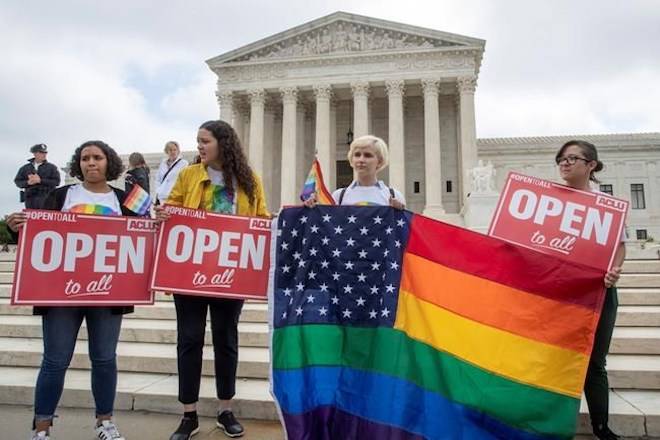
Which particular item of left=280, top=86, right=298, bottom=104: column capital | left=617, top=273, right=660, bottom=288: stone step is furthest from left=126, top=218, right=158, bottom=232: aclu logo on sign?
left=280, top=86, right=298, bottom=104: column capital

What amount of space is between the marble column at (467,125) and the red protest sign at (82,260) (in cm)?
3034

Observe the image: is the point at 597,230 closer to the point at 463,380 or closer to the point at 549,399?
the point at 549,399

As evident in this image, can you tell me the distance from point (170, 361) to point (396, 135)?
29679mm

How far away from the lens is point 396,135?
1312 inches

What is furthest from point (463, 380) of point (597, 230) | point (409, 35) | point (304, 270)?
point (409, 35)

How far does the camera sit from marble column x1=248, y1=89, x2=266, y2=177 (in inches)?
1373

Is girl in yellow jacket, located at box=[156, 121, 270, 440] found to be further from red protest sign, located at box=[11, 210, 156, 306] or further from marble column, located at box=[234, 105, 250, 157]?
marble column, located at box=[234, 105, 250, 157]

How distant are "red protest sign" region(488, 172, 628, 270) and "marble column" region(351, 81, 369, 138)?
29047mm

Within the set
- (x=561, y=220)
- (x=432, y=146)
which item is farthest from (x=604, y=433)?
(x=432, y=146)

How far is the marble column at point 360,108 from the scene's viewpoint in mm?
33344

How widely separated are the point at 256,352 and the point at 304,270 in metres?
2.25

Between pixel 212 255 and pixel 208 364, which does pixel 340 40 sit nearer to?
pixel 208 364

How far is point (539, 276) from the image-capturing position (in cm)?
375

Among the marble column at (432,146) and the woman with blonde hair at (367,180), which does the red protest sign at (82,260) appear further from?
the marble column at (432,146)
